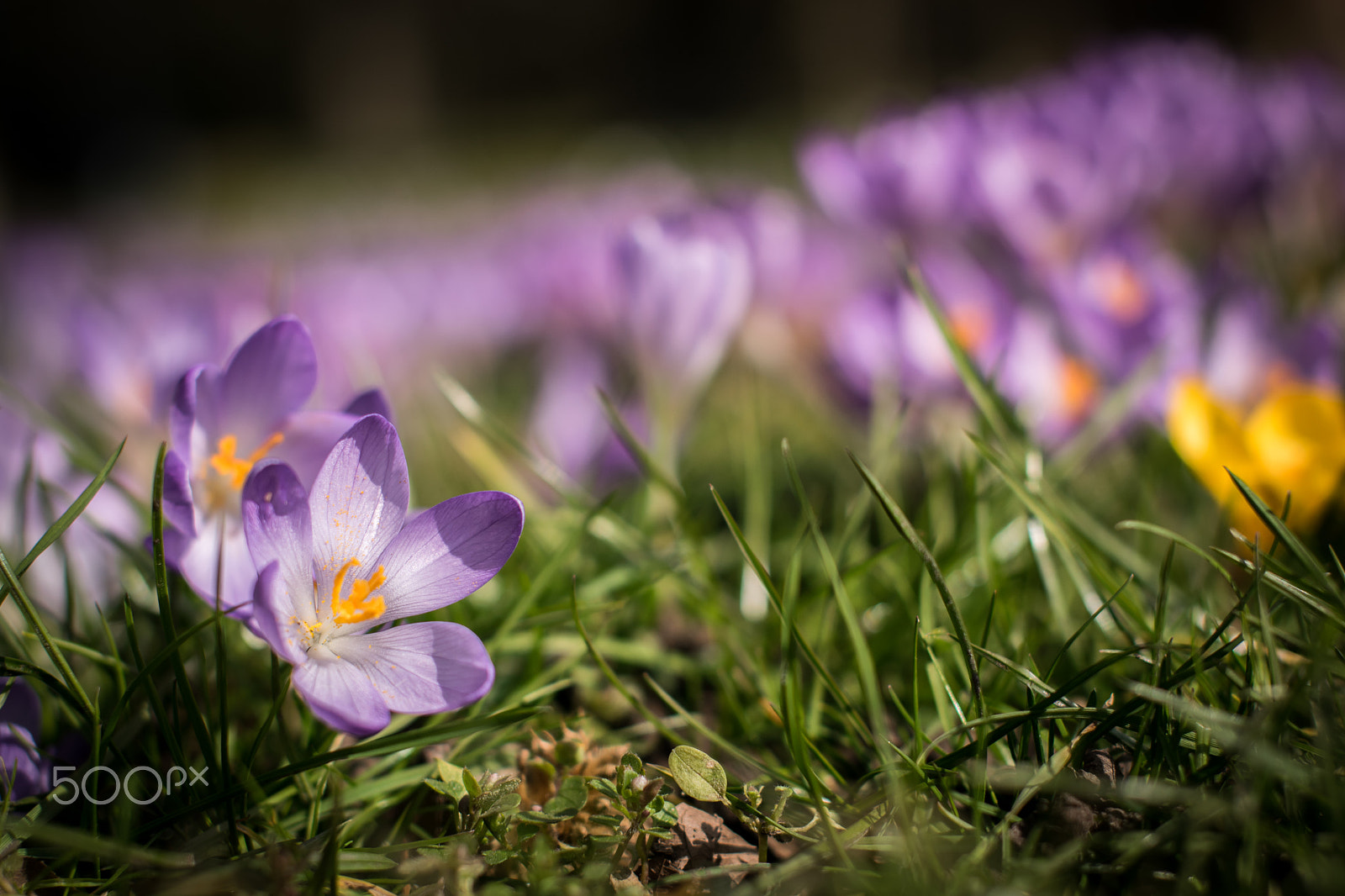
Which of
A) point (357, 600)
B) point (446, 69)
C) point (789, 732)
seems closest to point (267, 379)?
point (357, 600)

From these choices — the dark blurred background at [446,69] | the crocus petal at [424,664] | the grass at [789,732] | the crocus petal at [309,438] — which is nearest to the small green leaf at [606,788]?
the grass at [789,732]

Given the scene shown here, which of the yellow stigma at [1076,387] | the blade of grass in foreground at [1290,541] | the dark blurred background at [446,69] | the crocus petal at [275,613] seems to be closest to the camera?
the crocus petal at [275,613]

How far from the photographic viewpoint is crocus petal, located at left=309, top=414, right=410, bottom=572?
0.43m

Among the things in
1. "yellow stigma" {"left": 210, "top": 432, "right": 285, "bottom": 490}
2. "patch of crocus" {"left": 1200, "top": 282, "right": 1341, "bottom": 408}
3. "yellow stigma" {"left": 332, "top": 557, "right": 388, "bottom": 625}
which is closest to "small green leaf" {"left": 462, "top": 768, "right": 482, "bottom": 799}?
"yellow stigma" {"left": 332, "top": 557, "right": 388, "bottom": 625}

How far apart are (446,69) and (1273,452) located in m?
12.9

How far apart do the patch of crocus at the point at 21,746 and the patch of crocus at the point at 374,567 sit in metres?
0.19

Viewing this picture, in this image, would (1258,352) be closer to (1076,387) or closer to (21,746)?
(1076,387)

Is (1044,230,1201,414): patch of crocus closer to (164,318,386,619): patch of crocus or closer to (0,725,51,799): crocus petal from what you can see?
(164,318,386,619): patch of crocus

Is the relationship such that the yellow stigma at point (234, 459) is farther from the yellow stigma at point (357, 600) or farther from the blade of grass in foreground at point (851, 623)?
the blade of grass in foreground at point (851, 623)

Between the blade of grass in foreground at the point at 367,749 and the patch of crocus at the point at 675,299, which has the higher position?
the patch of crocus at the point at 675,299

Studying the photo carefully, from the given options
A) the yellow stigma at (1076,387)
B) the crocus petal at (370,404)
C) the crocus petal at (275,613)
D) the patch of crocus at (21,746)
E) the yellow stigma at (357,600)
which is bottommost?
the patch of crocus at (21,746)

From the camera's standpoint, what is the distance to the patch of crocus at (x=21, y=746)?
49 cm

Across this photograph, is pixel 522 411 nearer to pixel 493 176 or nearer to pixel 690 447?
pixel 690 447

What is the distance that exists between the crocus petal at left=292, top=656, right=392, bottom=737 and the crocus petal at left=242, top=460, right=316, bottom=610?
4 cm
